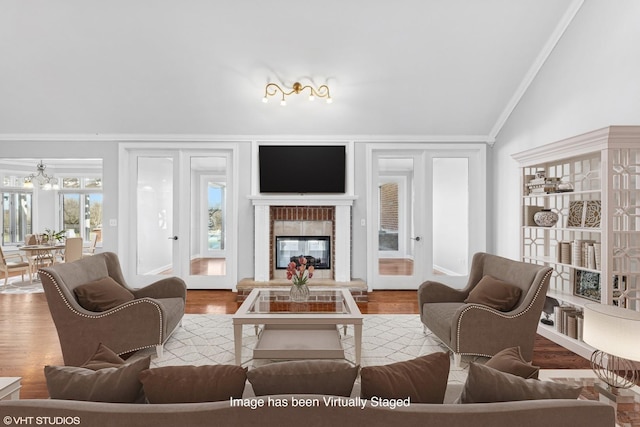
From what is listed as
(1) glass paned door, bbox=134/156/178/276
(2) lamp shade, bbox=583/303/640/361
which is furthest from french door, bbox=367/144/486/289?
(2) lamp shade, bbox=583/303/640/361

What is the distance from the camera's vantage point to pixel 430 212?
234 inches

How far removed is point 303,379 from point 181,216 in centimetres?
517

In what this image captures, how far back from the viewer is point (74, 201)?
9742 millimetres

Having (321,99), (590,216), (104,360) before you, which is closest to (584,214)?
(590,216)

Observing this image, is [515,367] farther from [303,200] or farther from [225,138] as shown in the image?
[225,138]

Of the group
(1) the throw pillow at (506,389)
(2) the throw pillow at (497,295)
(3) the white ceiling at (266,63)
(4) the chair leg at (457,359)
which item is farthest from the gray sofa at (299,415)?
(3) the white ceiling at (266,63)

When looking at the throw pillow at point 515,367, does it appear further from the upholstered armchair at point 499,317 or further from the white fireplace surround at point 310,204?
the white fireplace surround at point 310,204

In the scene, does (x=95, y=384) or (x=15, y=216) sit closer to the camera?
(x=95, y=384)

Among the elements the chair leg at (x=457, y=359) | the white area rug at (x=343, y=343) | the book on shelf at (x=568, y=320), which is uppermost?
the book on shelf at (x=568, y=320)

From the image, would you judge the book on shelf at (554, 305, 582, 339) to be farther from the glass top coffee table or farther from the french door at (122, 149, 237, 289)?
the french door at (122, 149, 237, 289)

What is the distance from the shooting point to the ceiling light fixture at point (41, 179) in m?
7.49

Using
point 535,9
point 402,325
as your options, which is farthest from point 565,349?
point 535,9

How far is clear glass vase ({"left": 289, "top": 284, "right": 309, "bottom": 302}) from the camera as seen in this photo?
3469mm

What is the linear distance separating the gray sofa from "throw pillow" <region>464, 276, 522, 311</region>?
2095mm
